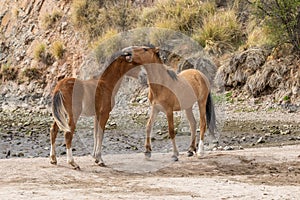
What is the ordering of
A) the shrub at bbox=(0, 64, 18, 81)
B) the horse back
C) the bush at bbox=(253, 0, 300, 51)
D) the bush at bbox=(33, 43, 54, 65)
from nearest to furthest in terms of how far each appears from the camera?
the horse back < the bush at bbox=(253, 0, 300, 51) < the bush at bbox=(33, 43, 54, 65) < the shrub at bbox=(0, 64, 18, 81)

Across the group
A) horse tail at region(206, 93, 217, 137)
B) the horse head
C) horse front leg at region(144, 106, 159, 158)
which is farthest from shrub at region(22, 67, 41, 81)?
the horse head

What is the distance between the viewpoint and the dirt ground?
5.69 metres

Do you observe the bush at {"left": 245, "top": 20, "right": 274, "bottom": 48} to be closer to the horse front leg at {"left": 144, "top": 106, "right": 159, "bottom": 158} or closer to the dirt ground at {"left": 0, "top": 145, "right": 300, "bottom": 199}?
the dirt ground at {"left": 0, "top": 145, "right": 300, "bottom": 199}

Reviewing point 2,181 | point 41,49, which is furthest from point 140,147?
point 41,49

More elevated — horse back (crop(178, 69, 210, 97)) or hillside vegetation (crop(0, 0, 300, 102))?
hillside vegetation (crop(0, 0, 300, 102))

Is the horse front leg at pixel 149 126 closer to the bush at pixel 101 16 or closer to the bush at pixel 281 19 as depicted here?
the bush at pixel 281 19

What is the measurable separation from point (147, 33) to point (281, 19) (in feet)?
19.6

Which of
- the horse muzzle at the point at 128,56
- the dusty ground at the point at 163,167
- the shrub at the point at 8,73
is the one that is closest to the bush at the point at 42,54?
the shrub at the point at 8,73

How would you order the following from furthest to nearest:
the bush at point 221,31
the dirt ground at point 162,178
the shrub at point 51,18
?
the shrub at point 51,18 < the bush at point 221,31 < the dirt ground at point 162,178

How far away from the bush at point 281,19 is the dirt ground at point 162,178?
691 centimetres

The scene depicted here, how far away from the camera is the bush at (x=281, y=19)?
1498cm

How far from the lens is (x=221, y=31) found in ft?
63.2

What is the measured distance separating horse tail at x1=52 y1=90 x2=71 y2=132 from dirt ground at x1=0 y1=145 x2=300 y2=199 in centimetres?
57

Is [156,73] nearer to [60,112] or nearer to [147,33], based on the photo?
[60,112]
